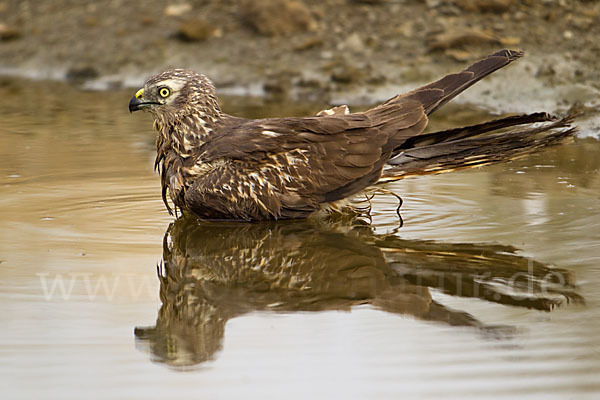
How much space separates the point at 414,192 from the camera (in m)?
7.08

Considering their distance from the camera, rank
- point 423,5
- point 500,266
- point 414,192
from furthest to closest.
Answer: point 423,5, point 414,192, point 500,266

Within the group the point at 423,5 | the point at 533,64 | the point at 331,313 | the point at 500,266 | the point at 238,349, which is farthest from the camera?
the point at 423,5

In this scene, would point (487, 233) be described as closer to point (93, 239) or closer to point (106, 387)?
point (93, 239)

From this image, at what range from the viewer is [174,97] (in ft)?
21.6

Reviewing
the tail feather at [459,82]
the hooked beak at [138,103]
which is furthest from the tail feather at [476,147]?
the hooked beak at [138,103]

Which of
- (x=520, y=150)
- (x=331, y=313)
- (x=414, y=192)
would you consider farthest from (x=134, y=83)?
(x=331, y=313)

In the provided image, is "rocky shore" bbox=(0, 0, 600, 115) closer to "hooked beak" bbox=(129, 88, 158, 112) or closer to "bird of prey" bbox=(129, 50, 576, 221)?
"bird of prey" bbox=(129, 50, 576, 221)

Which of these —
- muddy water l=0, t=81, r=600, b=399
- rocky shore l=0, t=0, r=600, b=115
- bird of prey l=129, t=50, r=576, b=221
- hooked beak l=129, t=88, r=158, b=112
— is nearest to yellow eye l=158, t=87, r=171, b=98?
hooked beak l=129, t=88, r=158, b=112

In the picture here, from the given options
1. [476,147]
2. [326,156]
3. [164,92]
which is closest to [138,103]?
[164,92]

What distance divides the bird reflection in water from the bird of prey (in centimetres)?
21

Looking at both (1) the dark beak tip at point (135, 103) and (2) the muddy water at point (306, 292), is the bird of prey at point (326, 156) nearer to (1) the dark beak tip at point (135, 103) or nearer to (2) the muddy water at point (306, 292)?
(2) the muddy water at point (306, 292)

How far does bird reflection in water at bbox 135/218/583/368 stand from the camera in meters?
4.60

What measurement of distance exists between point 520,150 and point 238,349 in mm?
2742

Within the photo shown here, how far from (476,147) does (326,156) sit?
3.24ft
